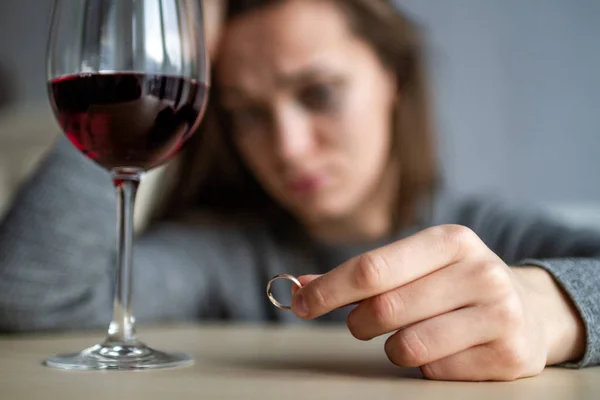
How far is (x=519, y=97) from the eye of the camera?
2.96 meters

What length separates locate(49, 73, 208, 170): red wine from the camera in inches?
23.5

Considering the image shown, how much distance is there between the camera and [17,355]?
2.19 ft

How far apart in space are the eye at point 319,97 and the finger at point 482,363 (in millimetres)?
1162

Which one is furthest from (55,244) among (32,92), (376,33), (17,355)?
(32,92)

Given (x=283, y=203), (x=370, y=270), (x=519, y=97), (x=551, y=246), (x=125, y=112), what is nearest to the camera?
(x=370, y=270)

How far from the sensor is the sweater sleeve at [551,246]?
63 centimetres

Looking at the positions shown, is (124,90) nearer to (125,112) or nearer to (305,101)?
(125,112)

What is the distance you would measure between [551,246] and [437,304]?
3.74 ft

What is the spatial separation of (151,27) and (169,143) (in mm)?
108

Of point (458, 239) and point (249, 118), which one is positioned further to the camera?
point (249, 118)

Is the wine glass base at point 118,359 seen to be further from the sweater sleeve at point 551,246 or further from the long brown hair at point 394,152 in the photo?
the long brown hair at point 394,152

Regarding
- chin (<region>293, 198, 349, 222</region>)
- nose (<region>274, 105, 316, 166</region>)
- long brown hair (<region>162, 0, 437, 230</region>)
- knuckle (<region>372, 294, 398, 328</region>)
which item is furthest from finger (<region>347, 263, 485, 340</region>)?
long brown hair (<region>162, 0, 437, 230</region>)

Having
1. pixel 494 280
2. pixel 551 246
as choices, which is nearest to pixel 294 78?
pixel 551 246

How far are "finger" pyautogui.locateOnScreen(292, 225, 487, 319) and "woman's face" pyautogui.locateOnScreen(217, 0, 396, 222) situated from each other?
109 cm
